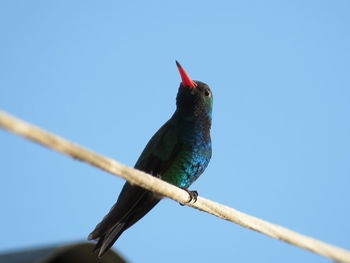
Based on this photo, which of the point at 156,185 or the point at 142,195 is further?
the point at 142,195

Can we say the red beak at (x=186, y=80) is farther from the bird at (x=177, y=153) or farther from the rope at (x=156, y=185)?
the rope at (x=156, y=185)

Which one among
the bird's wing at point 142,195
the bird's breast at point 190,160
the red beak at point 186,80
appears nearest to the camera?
the bird's wing at point 142,195

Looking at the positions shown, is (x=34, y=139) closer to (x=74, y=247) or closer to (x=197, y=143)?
(x=74, y=247)

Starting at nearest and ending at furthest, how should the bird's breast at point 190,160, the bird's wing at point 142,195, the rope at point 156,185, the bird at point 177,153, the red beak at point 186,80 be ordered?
the rope at point 156,185, the bird's wing at point 142,195, the bird at point 177,153, the bird's breast at point 190,160, the red beak at point 186,80

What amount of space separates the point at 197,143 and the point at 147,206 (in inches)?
32.6

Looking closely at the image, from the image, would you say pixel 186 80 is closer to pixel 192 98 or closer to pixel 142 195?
pixel 192 98

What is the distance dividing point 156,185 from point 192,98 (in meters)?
2.91

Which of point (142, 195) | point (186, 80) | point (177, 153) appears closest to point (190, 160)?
point (177, 153)

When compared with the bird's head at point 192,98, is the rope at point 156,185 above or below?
below

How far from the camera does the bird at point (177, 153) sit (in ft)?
15.9

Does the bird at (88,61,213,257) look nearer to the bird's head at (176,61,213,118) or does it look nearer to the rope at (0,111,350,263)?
the bird's head at (176,61,213,118)

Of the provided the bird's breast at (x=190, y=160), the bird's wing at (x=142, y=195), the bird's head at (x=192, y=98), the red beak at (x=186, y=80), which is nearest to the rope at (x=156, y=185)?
the bird's wing at (x=142, y=195)

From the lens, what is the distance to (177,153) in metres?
5.40

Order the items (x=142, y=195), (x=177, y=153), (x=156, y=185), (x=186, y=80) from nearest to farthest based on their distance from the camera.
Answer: (x=156, y=185)
(x=142, y=195)
(x=177, y=153)
(x=186, y=80)
